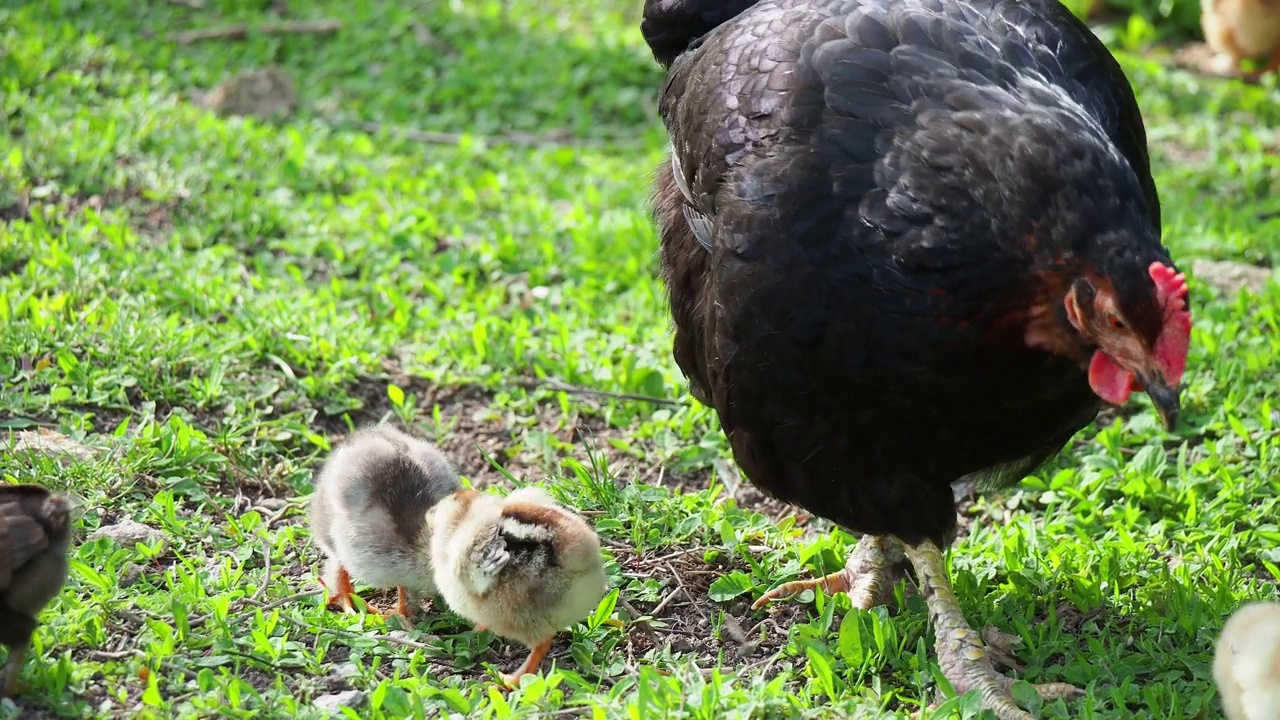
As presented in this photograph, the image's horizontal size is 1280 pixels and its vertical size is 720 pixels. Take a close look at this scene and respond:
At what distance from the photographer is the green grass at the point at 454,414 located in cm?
342

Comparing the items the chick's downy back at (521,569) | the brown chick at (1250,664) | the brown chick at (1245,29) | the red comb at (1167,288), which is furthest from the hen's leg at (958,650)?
the brown chick at (1245,29)

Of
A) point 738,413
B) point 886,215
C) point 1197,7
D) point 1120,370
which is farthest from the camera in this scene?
Result: point 1197,7

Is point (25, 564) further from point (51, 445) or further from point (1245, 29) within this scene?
point (1245, 29)

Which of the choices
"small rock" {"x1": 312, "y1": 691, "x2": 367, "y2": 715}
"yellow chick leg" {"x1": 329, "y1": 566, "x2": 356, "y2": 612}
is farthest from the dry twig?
"small rock" {"x1": 312, "y1": 691, "x2": 367, "y2": 715}

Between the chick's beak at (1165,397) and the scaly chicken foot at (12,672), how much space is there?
8.78 ft

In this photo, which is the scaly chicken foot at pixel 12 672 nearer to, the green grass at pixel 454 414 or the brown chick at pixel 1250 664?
the green grass at pixel 454 414

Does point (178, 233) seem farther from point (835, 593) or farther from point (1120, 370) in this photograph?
point (1120, 370)

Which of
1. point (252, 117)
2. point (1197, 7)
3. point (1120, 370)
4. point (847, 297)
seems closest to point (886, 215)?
point (847, 297)

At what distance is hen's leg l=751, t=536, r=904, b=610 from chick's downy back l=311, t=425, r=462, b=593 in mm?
1069

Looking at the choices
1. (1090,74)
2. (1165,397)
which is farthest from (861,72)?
(1165,397)

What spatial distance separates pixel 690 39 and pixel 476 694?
2.38 m

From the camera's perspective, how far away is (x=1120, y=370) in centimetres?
296

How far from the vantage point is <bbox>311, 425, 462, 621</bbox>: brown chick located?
3.65 metres

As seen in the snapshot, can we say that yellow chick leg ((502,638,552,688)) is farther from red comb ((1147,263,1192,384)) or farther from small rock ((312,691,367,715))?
red comb ((1147,263,1192,384))
